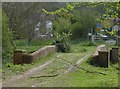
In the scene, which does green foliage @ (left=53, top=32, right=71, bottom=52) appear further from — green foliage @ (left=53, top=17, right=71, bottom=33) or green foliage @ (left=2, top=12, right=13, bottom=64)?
green foliage @ (left=53, top=17, right=71, bottom=33)

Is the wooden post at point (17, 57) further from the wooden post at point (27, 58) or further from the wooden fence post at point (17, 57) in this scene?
the wooden post at point (27, 58)

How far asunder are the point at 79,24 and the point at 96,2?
1142 inches

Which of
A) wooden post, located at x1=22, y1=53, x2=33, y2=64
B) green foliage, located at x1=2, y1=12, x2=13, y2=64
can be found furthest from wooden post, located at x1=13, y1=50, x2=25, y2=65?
green foliage, located at x1=2, y1=12, x2=13, y2=64

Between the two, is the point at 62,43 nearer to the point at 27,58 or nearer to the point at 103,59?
the point at 27,58

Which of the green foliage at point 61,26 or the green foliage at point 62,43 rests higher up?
the green foliage at point 61,26

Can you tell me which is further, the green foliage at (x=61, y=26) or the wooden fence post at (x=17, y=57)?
the green foliage at (x=61, y=26)

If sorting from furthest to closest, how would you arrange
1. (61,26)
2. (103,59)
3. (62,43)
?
(61,26) → (62,43) → (103,59)

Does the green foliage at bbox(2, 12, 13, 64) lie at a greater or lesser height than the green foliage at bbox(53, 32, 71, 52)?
greater

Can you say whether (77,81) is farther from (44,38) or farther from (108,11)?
(44,38)

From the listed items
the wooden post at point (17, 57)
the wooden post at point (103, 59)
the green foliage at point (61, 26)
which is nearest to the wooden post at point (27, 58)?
the wooden post at point (17, 57)

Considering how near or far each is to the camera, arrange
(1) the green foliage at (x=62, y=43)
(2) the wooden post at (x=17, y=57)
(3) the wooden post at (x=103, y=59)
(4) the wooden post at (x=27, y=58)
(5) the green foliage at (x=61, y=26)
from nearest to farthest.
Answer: (3) the wooden post at (x=103, y=59) → (4) the wooden post at (x=27, y=58) → (2) the wooden post at (x=17, y=57) → (1) the green foliage at (x=62, y=43) → (5) the green foliage at (x=61, y=26)

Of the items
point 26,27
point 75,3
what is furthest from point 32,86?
point 26,27

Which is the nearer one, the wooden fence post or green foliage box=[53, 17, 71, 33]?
the wooden fence post

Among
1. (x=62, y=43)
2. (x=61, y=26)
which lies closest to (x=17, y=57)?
(x=62, y=43)
